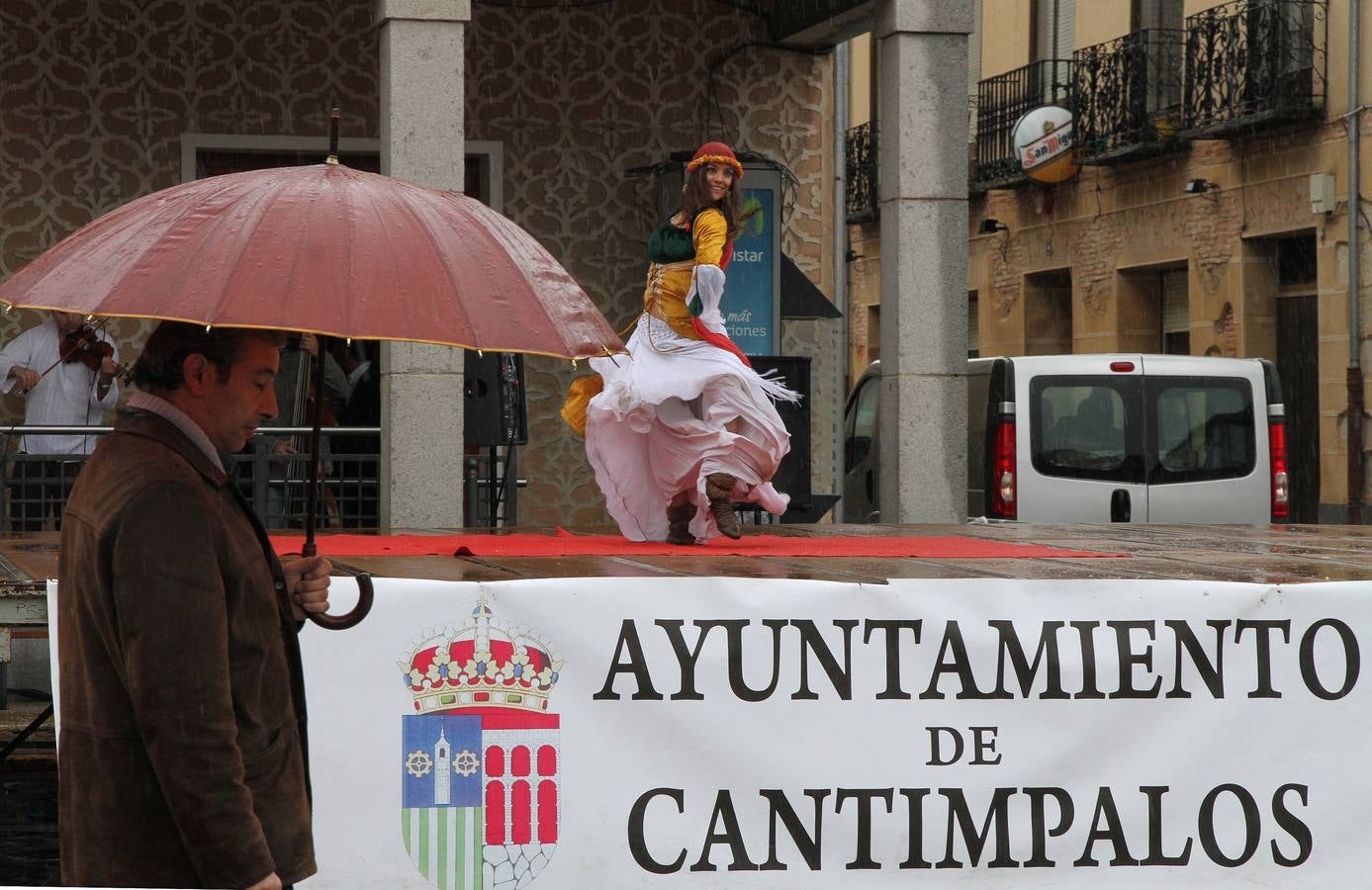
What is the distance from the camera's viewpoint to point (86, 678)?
3275mm

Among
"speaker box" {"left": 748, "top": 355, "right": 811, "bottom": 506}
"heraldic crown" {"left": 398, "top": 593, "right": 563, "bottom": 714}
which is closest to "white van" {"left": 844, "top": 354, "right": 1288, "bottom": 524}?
"speaker box" {"left": 748, "top": 355, "right": 811, "bottom": 506}

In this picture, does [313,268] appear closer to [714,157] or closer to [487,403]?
[714,157]

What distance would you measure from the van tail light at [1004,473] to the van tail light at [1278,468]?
1.85 meters

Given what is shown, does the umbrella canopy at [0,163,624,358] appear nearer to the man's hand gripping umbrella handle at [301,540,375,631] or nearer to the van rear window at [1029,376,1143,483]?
the man's hand gripping umbrella handle at [301,540,375,631]

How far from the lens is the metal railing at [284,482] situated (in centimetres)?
1054

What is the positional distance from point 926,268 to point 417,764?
6696 millimetres

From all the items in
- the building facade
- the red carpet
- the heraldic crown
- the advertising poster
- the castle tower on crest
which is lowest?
the castle tower on crest

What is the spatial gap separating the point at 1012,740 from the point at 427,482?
532 centimetres

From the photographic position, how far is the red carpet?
305 inches

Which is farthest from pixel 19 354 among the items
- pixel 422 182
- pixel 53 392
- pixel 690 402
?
pixel 690 402

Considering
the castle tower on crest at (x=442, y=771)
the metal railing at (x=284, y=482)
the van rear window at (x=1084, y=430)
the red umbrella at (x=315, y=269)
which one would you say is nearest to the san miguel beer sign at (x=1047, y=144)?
the van rear window at (x=1084, y=430)

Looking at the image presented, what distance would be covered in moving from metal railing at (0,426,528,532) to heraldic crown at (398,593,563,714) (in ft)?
13.8

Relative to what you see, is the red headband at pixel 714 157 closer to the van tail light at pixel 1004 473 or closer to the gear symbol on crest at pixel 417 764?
the gear symbol on crest at pixel 417 764

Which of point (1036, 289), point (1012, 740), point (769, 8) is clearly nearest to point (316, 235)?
point (1012, 740)
